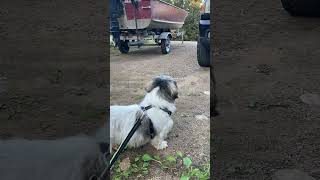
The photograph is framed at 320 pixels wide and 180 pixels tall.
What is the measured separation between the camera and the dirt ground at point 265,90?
2344mm

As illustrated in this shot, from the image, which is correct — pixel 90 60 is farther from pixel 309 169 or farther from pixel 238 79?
pixel 309 169

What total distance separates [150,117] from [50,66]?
1.19m

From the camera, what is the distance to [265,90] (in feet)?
8.11

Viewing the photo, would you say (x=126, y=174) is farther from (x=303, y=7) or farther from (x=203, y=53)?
(x=203, y=53)

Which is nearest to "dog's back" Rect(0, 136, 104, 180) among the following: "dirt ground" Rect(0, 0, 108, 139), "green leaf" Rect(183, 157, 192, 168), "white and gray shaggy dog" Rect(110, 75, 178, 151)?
"dirt ground" Rect(0, 0, 108, 139)

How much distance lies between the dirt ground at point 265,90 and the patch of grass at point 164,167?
0.34 m

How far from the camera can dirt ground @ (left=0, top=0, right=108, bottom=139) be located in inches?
103

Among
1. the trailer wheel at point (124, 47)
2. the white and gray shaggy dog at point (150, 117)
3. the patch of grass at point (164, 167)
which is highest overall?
the trailer wheel at point (124, 47)

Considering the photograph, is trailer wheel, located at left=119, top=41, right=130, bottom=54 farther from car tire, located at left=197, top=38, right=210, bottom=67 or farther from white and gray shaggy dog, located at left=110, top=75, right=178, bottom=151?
white and gray shaggy dog, located at left=110, top=75, right=178, bottom=151

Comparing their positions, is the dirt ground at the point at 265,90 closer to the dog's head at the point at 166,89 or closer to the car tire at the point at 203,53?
the dog's head at the point at 166,89

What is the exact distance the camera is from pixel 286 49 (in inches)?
93.2

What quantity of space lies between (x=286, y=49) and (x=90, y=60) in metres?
1.39

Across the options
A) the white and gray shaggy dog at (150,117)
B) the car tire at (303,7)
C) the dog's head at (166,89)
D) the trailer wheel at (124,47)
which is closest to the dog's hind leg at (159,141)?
the white and gray shaggy dog at (150,117)

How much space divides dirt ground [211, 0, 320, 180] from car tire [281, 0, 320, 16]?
0.61ft
